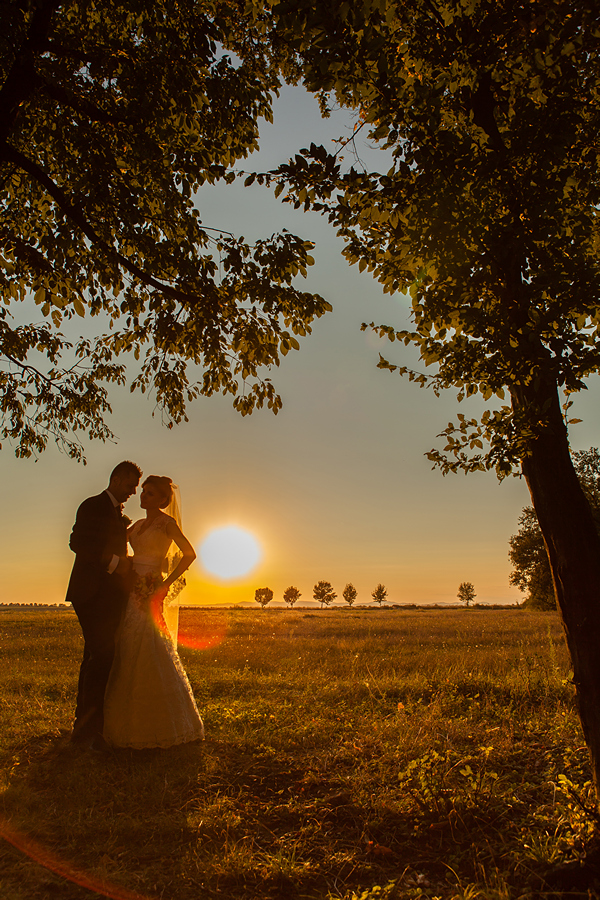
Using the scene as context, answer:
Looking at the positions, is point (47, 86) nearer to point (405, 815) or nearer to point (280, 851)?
point (280, 851)

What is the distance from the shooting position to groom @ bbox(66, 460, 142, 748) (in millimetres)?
5883

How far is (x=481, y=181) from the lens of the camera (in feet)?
11.3

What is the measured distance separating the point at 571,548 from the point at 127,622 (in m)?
5.13

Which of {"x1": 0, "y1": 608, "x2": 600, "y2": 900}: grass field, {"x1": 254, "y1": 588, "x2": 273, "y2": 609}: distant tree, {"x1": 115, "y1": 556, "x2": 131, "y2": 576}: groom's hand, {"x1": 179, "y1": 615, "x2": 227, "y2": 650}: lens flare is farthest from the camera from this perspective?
{"x1": 254, "y1": 588, "x2": 273, "y2": 609}: distant tree

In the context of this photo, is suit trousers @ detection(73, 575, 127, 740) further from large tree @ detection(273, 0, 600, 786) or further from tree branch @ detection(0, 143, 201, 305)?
large tree @ detection(273, 0, 600, 786)

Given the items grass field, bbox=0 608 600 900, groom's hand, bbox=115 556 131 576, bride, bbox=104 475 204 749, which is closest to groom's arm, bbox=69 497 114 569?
groom's hand, bbox=115 556 131 576

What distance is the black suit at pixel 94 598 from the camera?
232 inches

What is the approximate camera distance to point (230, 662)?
12.7m

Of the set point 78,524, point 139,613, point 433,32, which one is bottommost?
point 139,613

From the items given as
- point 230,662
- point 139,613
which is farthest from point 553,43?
point 230,662

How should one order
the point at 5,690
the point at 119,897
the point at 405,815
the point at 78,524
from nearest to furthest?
1. the point at 119,897
2. the point at 405,815
3. the point at 78,524
4. the point at 5,690

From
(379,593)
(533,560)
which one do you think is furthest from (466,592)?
(533,560)

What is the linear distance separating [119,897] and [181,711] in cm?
281

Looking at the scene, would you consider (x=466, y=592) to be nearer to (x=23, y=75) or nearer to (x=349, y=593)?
(x=349, y=593)
